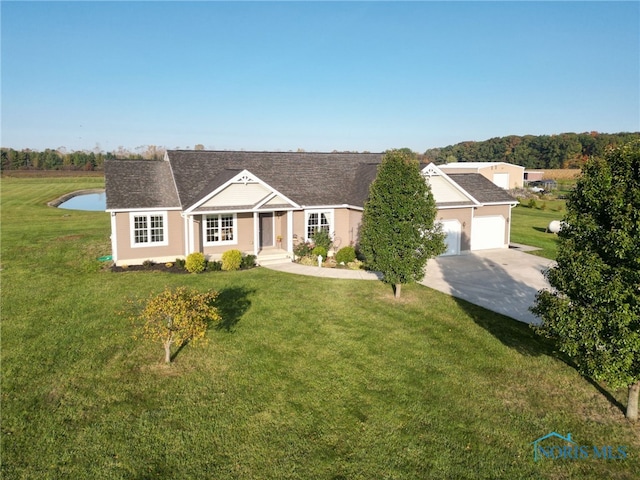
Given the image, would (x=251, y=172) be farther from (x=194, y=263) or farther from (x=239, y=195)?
(x=194, y=263)

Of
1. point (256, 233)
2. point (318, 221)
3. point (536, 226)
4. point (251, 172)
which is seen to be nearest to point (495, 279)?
point (318, 221)

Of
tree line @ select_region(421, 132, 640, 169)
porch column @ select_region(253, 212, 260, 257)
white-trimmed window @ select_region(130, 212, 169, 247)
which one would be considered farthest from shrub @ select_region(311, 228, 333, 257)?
tree line @ select_region(421, 132, 640, 169)

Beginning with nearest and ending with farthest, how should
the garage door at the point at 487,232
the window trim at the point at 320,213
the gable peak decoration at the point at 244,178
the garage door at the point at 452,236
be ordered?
1. the gable peak decoration at the point at 244,178
2. the window trim at the point at 320,213
3. the garage door at the point at 452,236
4. the garage door at the point at 487,232

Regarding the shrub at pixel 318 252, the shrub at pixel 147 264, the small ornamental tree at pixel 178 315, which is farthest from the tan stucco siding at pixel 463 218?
the small ornamental tree at pixel 178 315

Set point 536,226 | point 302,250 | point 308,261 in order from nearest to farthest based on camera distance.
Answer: point 308,261 → point 302,250 → point 536,226

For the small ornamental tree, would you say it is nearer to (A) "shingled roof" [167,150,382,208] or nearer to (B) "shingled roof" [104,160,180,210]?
(A) "shingled roof" [167,150,382,208]

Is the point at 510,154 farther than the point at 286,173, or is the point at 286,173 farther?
the point at 510,154

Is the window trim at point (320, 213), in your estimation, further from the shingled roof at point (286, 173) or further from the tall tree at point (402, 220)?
the tall tree at point (402, 220)
